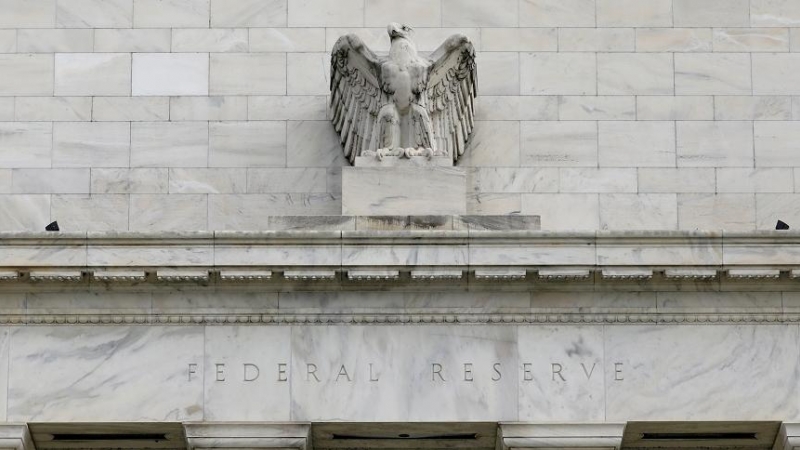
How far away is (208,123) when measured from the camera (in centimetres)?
3747

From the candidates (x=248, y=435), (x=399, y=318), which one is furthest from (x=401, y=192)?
(x=248, y=435)

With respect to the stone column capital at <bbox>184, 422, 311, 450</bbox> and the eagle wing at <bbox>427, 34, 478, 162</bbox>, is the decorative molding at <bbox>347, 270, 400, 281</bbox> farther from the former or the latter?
the eagle wing at <bbox>427, 34, 478, 162</bbox>

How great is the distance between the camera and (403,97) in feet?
118

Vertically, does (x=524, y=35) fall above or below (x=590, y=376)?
above

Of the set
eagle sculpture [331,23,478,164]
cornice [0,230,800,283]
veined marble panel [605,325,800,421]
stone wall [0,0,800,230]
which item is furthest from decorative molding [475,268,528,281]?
stone wall [0,0,800,230]

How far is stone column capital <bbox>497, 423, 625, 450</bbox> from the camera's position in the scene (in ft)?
111

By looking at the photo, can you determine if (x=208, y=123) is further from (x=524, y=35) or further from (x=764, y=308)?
(x=764, y=308)

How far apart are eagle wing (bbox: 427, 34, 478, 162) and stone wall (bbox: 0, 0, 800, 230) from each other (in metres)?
0.62

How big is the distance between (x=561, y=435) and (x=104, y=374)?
6.41 meters

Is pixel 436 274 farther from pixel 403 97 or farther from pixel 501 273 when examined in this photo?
pixel 403 97

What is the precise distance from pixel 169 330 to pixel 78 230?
2.79 m

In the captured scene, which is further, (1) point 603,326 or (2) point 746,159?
(2) point 746,159

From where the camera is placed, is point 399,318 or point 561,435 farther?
point 399,318

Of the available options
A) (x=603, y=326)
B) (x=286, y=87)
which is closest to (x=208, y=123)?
(x=286, y=87)
